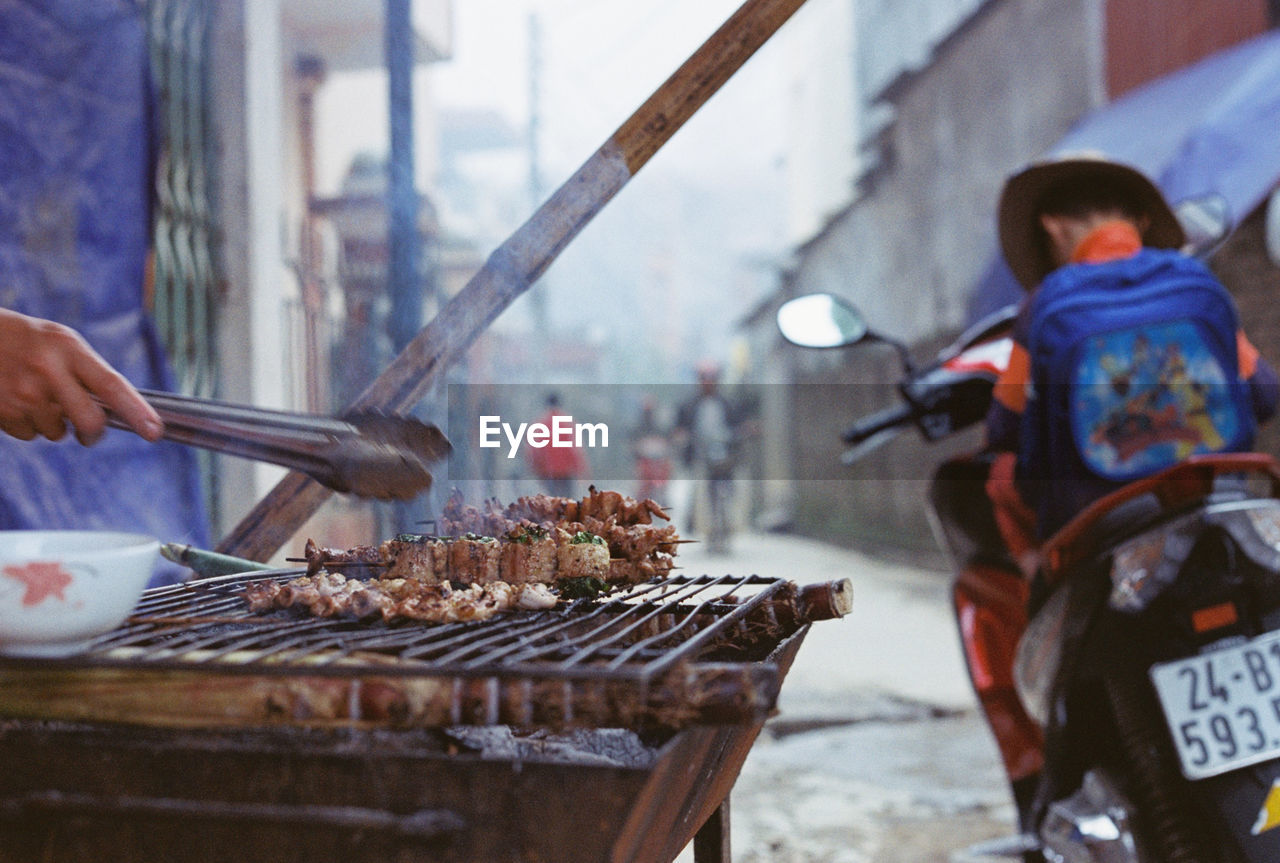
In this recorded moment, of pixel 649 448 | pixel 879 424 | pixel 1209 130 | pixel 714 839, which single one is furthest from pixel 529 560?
pixel 649 448

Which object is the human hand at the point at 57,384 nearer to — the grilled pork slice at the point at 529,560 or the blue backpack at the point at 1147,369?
the grilled pork slice at the point at 529,560

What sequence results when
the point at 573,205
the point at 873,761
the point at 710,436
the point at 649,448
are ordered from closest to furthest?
1. the point at 573,205
2. the point at 873,761
3. the point at 649,448
4. the point at 710,436

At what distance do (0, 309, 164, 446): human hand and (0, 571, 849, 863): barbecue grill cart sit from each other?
0.37 m

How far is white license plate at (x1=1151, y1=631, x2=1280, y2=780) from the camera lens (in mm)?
1955

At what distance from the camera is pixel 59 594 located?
130 centimetres

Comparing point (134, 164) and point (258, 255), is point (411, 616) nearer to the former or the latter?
point (134, 164)

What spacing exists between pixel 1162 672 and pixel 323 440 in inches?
70.6

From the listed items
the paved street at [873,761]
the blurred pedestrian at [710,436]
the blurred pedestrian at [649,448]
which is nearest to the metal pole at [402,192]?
the paved street at [873,761]

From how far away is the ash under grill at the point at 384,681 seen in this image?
1.23 m

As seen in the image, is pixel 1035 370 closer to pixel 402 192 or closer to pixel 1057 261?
pixel 1057 261

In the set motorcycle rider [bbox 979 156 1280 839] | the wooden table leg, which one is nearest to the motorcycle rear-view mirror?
motorcycle rider [bbox 979 156 1280 839]

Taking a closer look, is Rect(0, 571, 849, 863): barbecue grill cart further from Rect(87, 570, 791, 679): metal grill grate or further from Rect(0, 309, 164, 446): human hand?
Rect(0, 309, 164, 446): human hand

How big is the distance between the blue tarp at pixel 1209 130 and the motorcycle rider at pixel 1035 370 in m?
1.85

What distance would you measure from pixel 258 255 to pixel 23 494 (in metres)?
2.20
